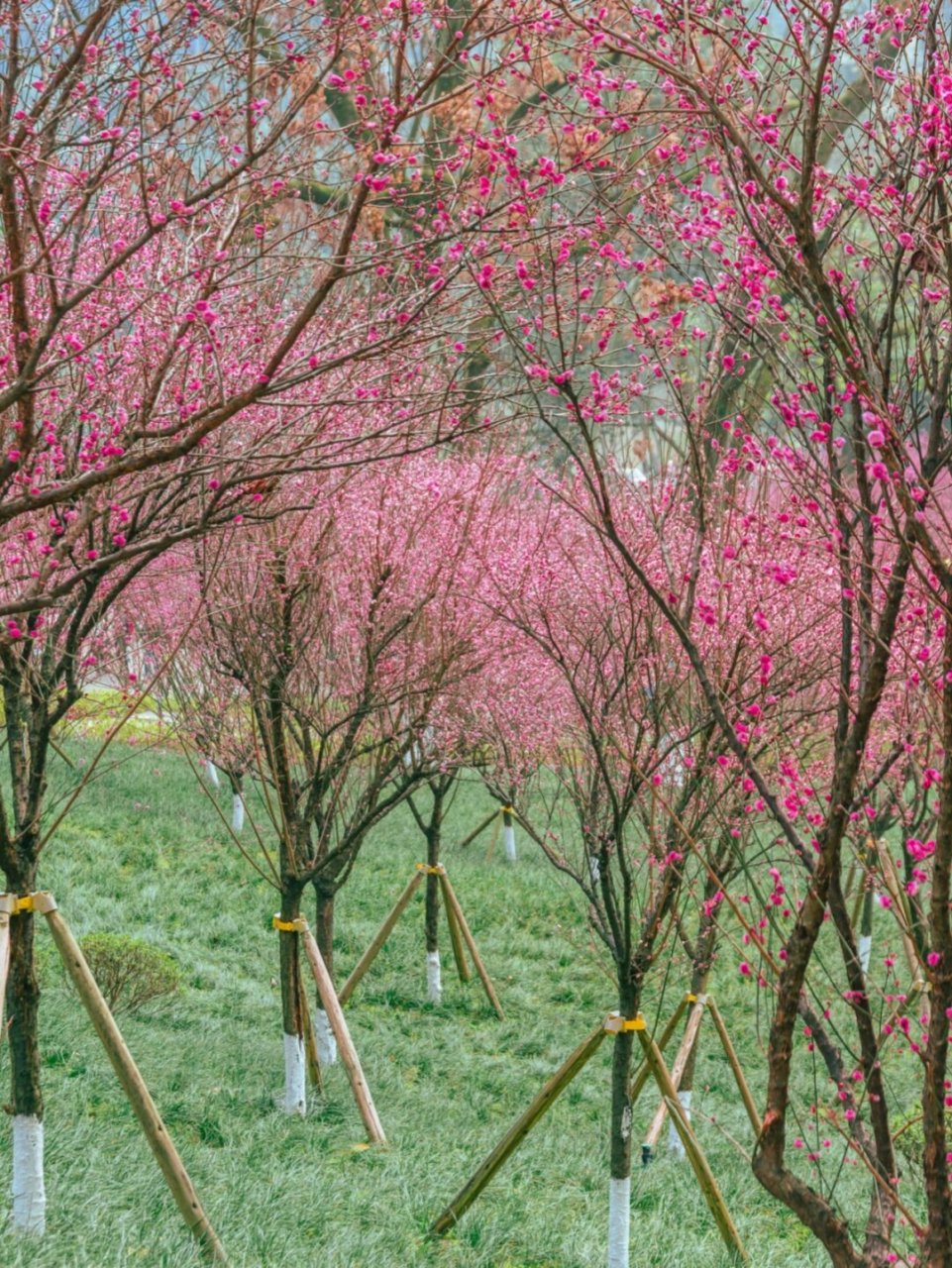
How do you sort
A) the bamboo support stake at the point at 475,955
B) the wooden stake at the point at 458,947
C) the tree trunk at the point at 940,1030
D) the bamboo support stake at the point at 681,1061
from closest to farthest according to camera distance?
1. the tree trunk at the point at 940,1030
2. the bamboo support stake at the point at 681,1061
3. the bamboo support stake at the point at 475,955
4. the wooden stake at the point at 458,947

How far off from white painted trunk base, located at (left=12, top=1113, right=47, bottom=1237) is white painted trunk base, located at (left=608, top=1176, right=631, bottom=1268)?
9.34ft

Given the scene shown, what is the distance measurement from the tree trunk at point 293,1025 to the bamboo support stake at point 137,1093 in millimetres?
2489

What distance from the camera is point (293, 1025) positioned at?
8953mm

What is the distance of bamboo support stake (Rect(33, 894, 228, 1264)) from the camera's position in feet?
20.4

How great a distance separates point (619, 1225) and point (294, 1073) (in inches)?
115

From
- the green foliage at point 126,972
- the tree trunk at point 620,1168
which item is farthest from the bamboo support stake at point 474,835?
the tree trunk at point 620,1168

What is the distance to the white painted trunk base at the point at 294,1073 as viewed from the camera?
8969 mm

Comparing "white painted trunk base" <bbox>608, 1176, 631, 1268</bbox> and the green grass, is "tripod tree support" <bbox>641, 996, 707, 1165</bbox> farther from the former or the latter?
"white painted trunk base" <bbox>608, 1176, 631, 1268</bbox>

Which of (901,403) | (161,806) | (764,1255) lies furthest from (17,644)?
(161,806)

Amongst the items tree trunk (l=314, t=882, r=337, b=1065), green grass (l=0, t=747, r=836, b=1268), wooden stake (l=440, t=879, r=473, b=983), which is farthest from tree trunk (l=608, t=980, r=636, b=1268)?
wooden stake (l=440, t=879, r=473, b=983)

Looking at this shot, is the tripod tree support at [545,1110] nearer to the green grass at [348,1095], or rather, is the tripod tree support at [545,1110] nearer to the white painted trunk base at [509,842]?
the green grass at [348,1095]

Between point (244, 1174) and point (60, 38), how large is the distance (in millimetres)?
5857

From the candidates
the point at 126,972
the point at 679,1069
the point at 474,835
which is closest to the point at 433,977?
the point at 126,972

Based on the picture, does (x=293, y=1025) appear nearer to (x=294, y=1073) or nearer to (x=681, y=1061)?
(x=294, y=1073)
